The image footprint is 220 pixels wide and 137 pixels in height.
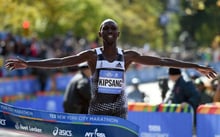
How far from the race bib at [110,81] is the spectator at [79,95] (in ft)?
13.8

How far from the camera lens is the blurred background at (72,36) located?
2127 centimetres

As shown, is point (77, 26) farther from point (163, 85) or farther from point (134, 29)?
point (163, 85)

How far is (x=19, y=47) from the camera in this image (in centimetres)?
2619

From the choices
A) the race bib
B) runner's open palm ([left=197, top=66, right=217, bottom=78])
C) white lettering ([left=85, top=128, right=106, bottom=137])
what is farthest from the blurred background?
runner's open palm ([left=197, top=66, right=217, bottom=78])

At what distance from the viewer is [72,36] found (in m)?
40.7

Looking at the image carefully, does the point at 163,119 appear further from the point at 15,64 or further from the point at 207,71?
the point at 15,64

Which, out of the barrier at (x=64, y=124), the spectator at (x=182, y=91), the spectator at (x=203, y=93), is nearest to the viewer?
the barrier at (x=64, y=124)

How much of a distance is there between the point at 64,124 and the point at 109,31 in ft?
3.59

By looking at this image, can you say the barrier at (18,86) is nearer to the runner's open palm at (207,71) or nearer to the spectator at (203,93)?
the spectator at (203,93)

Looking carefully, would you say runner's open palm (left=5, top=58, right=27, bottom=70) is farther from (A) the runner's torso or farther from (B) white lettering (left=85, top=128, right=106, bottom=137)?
(B) white lettering (left=85, top=128, right=106, bottom=137)

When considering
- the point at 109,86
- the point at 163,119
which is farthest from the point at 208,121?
the point at 109,86

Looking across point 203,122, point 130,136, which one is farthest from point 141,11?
point 130,136

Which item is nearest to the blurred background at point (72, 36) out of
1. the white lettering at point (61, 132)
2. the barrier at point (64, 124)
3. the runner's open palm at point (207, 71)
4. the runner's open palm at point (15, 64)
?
the runner's open palm at point (15, 64)

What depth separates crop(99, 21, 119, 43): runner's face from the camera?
709 cm
